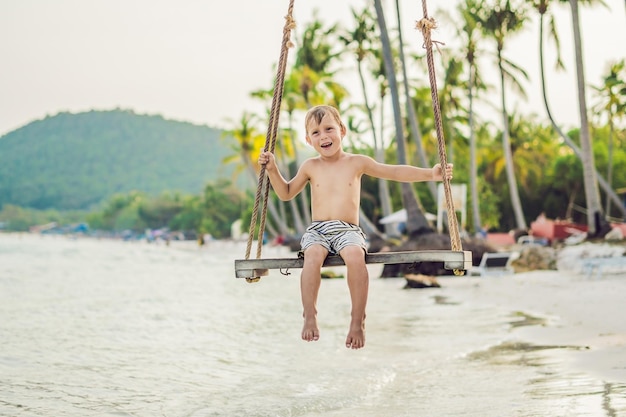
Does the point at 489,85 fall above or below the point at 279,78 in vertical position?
above

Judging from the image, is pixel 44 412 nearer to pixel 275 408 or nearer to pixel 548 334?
pixel 275 408

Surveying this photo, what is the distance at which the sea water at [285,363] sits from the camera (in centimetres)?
902

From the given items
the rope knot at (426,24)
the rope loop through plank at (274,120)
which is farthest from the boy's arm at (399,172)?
the rope knot at (426,24)

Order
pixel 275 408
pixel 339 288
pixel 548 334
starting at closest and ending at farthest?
pixel 275 408
pixel 548 334
pixel 339 288

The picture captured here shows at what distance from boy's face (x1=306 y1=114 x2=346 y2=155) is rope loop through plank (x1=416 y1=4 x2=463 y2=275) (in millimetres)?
600

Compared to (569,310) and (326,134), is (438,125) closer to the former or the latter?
(326,134)

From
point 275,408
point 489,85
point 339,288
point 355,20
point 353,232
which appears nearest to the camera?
point 353,232

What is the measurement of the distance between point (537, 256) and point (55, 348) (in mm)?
14653

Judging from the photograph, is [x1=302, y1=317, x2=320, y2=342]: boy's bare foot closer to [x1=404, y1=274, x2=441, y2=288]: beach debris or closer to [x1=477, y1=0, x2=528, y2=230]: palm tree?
[x1=404, y1=274, x2=441, y2=288]: beach debris

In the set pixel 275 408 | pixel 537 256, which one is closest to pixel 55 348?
pixel 275 408

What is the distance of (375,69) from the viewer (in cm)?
4191

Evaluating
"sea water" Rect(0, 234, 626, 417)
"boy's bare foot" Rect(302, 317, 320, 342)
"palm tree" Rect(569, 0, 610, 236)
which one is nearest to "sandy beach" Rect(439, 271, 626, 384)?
"sea water" Rect(0, 234, 626, 417)

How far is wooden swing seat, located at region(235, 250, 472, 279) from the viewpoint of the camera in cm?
493

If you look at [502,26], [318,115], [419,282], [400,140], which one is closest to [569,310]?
[419,282]
